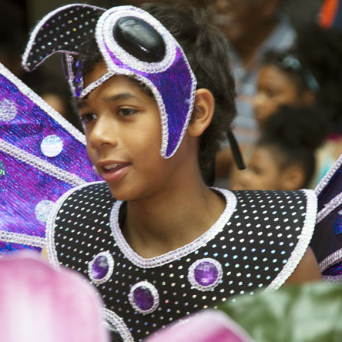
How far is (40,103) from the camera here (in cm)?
191

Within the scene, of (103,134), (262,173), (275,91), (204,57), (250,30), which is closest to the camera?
(103,134)

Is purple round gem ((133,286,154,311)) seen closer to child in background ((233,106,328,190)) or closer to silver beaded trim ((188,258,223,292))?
silver beaded trim ((188,258,223,292))

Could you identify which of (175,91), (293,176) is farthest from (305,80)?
(175,91)

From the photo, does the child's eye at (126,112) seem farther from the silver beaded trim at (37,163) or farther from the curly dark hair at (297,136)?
the curly dark hair at (297,136)

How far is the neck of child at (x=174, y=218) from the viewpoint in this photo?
5.36 feet

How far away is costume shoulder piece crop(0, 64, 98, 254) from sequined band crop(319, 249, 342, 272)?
0.71m

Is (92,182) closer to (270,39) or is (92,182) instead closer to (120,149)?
(120,149)

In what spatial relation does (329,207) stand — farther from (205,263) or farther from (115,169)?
(115,169)

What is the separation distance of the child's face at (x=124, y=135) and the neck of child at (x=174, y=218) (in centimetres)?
10

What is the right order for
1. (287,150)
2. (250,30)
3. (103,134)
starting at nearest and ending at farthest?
(103,134)
(287,150)
(250,30)

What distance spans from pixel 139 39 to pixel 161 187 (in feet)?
1.12

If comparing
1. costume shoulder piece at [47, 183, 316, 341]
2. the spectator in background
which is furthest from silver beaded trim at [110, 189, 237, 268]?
the spectator in background

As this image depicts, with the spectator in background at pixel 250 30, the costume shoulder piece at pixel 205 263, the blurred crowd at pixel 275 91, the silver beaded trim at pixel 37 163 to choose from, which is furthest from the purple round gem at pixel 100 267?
the spectator in background at pixel 250 30

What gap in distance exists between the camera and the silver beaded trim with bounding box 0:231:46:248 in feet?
6.07
